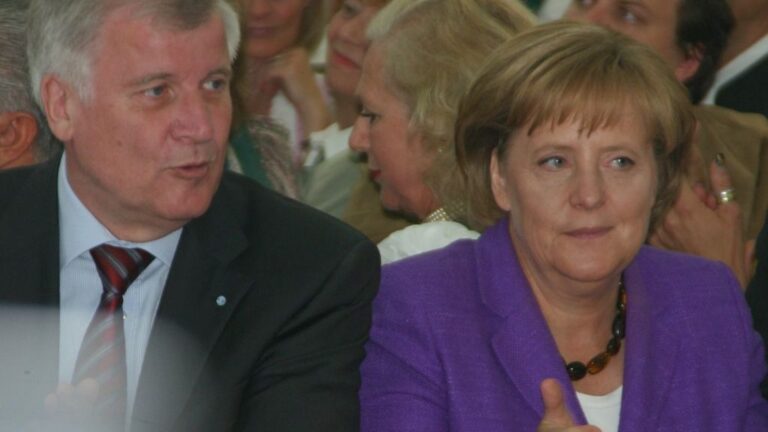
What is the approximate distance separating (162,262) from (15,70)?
0.92m

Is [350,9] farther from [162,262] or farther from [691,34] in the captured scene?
[162,262]

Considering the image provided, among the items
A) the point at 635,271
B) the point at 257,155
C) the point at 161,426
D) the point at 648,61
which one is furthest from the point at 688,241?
the point at 161,426

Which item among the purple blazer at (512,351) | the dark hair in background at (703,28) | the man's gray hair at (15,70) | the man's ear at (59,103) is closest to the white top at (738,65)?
the dark hair in background at (703,28)

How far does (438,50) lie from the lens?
380 centimetres

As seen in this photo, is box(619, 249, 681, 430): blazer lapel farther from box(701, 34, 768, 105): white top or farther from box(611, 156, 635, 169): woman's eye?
box(701, 34, 768, 105): white top

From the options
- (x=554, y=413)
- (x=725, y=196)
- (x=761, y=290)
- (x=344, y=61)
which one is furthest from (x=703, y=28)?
(x=554, y=413)

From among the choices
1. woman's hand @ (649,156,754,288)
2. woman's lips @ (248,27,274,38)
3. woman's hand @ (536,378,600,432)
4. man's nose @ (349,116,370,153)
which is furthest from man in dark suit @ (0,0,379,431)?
woman's lips @ (248,27,274,38)

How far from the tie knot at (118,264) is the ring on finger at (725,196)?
159 centimetres

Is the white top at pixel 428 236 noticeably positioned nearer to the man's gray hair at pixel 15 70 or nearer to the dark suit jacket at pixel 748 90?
the man's gray hair at pixel 15 70

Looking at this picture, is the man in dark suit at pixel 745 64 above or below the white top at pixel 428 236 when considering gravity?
below

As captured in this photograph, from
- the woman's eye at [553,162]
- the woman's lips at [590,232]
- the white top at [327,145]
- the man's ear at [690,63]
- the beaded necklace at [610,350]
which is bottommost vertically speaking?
the white top at [327,145]

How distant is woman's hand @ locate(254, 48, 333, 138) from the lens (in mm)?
5316

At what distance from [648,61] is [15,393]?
136 cm

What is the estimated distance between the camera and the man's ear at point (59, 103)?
309 centimetres
